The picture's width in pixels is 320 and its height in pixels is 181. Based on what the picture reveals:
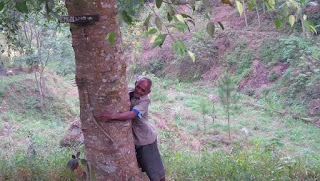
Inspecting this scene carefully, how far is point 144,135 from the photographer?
11.8 ft

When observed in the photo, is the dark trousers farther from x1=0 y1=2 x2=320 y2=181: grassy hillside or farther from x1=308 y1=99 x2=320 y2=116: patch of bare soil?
x1=308 y1=99 x2=320 y2=116: patch of bare soil

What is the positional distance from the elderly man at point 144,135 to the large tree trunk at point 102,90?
0.74ft

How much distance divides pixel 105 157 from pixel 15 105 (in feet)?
34.4

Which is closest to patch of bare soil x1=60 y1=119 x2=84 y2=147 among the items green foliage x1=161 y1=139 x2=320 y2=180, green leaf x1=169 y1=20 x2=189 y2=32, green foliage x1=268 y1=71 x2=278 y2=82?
green foliage x1=161 y1=139 x2=320 y2=180

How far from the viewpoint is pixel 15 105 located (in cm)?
1284

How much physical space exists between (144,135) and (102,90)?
72 cm

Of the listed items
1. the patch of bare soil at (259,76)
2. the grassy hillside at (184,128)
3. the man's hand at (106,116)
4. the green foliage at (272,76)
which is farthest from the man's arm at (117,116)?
the green foliage at (272,76)

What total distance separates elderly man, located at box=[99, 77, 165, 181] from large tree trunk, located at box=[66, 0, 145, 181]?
0.74 feet

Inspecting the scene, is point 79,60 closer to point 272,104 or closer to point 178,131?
point 178,131

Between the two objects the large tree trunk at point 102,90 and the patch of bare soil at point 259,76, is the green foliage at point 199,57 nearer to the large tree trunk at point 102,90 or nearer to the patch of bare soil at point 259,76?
the patch of bare soil at point 259,76

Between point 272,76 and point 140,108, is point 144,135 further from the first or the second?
point 272,76

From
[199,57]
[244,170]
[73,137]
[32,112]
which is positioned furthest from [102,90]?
[199,57]

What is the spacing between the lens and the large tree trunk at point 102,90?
9.80ft

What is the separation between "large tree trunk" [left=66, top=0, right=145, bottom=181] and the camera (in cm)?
299
